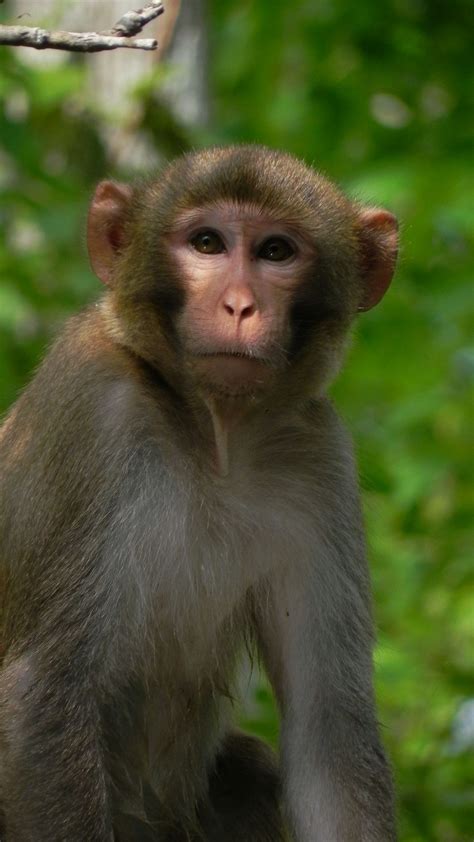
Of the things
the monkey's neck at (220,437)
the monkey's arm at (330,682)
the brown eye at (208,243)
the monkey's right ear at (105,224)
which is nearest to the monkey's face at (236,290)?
the brown eye at (208,243)

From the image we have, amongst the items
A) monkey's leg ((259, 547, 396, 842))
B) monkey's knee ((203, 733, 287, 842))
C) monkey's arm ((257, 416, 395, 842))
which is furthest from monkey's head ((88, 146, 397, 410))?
monkey's knee ((203, 733, 287, 842))

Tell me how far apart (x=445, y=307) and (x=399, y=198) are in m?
0.66

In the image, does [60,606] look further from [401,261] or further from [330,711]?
[401,261]

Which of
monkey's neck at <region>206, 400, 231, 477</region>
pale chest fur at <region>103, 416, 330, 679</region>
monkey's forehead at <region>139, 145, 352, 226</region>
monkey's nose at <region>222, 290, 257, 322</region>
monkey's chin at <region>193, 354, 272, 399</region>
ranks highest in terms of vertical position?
monkey's forehead at <region>139, 145, 352, 226</region>

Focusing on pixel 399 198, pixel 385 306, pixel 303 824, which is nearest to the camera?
pixel 303 824

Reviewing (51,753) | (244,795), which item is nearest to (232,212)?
(51,753)

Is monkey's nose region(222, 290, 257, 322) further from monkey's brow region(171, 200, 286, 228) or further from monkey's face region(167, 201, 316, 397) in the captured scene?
monkey's brow region(171, 200, 286, 228)

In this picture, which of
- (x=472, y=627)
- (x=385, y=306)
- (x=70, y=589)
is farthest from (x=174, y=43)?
(x=70, y=589)

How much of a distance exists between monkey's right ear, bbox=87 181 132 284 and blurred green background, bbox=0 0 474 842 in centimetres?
117

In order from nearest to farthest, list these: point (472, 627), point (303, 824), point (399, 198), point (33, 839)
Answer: point (33, 839)
point (303, 824)
point (472, 627)
point (399, 198)

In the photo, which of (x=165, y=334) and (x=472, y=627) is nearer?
(x=165, y=334)

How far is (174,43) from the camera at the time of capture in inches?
392

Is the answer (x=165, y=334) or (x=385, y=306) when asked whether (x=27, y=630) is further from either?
(x=385, y=306)

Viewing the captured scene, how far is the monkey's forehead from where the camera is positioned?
4945mm
